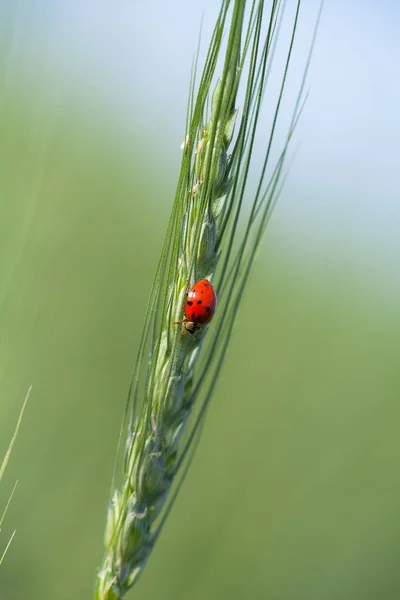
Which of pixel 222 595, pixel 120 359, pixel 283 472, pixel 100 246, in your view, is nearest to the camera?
pixel 222 595

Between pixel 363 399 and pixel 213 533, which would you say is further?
pixel 363 399

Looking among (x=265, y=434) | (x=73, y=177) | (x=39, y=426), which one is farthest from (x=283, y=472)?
(x=73, y=177)

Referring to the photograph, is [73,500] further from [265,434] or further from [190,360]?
[190,360]

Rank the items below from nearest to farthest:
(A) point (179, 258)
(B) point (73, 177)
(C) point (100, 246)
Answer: (A) point (179, 258), (C) point (100, 246), (B) point (73, 177)

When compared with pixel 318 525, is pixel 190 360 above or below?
above

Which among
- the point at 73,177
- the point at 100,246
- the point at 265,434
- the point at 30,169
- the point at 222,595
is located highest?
the point at 30,169

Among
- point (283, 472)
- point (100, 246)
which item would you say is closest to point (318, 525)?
point (283, 472)
